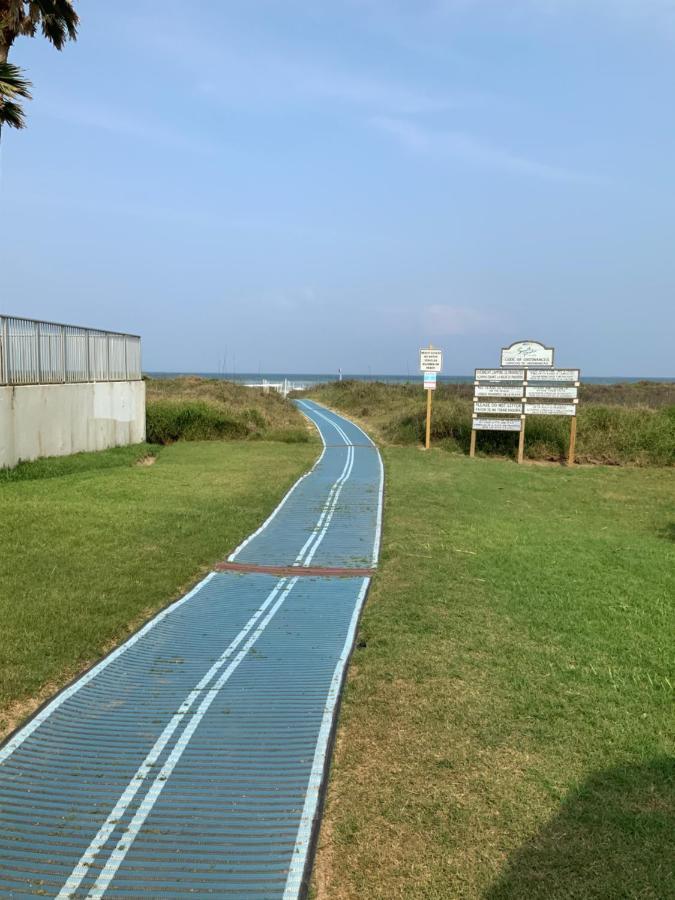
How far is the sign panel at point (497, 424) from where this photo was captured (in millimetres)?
21842

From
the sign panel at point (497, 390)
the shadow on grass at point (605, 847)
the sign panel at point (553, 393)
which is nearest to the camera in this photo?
the shadow on grass at point (605, 847)

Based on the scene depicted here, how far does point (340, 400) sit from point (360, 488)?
34.6 meters

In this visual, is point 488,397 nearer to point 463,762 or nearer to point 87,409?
point 87,409

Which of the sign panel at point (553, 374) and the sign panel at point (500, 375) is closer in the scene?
the sign panel at point (553, 374)

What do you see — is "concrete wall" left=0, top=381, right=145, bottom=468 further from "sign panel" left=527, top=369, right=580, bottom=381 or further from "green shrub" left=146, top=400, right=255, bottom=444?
"sign panel" left=527, top=369, right=580, bottom=381

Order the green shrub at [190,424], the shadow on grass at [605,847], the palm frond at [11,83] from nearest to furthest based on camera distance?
the shadow on grass at [605,847] < the palm frond at [11,83] < the green shrub at [190,424]

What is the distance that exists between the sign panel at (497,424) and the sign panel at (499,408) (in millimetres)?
271

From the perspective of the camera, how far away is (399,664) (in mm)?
5512

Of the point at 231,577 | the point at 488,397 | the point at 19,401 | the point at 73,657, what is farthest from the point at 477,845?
the point at 488,397

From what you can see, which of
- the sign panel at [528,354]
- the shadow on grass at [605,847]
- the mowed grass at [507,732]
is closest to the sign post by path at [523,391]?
the sign panel at [528,354]

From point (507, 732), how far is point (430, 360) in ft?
63.0

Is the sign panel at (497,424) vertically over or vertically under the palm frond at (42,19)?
under

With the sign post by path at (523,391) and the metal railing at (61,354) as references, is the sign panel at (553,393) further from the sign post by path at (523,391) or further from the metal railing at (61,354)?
the metal railing at (61,354)

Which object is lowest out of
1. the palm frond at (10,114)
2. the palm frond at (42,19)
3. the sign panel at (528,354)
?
the sign panel at (528,354)
